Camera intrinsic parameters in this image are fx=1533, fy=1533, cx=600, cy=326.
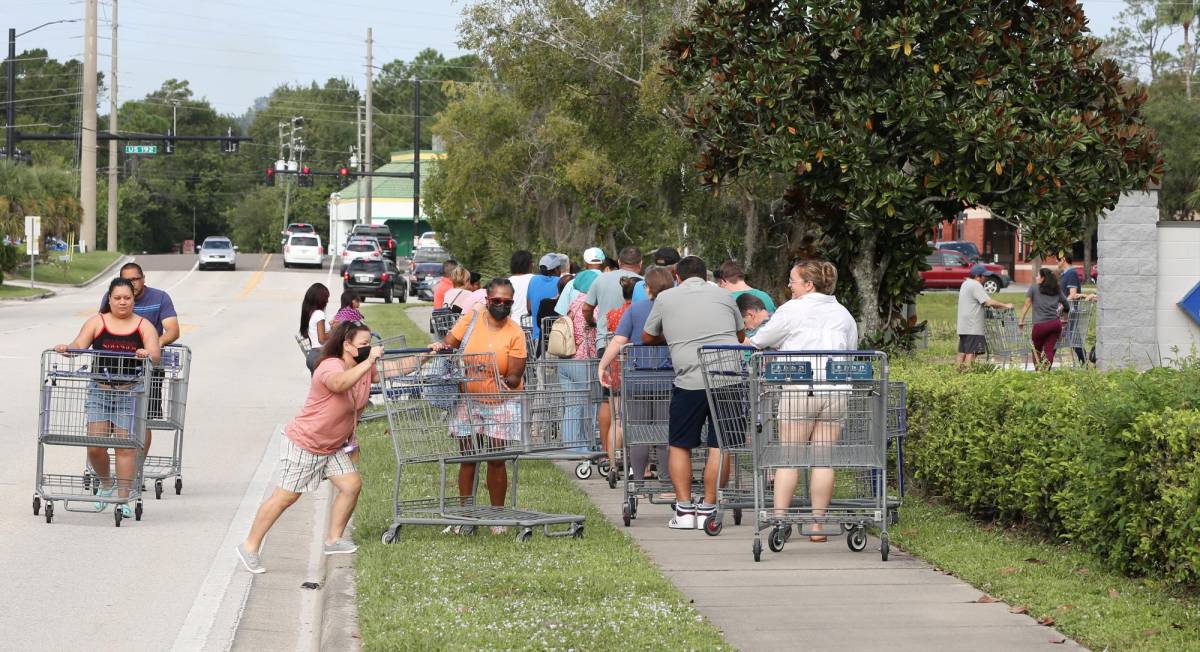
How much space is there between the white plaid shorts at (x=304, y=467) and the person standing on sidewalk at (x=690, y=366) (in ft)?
7.91

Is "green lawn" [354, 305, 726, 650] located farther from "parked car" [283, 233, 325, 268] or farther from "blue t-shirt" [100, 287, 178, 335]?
"parked car" [283, 233, 325, 268]

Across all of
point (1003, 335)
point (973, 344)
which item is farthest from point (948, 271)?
point (1003, 335)

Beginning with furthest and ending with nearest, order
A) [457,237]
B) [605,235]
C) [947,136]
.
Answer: [457,237] < [605,235] < [947,136]

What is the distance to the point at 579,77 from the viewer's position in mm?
29031

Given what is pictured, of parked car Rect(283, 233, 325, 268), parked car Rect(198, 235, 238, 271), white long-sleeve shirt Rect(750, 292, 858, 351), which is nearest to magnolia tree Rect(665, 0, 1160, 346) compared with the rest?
white long-sleeve shirt Rect(750, 292, 858, 351)

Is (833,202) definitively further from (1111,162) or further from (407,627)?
(407,627)

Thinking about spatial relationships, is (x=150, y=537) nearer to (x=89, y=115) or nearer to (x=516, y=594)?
(x=516, y=594)

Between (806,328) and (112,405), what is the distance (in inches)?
196

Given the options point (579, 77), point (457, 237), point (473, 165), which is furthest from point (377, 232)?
point (579, 77)

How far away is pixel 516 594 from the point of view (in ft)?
26.4

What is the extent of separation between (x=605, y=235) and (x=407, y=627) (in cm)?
3632

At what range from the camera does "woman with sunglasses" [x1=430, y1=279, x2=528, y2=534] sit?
9789mm

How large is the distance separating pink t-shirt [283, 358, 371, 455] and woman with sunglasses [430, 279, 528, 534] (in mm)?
742

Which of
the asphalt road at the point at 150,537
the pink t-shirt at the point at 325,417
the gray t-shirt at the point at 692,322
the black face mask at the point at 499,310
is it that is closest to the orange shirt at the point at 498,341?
the black face mask at the point at 499,310
